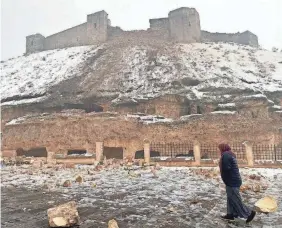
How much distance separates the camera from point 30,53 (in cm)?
4675

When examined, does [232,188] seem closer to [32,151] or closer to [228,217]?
[228,217]

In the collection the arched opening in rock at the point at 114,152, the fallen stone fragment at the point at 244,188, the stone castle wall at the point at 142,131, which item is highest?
the stone castle wall at the point at 142,131

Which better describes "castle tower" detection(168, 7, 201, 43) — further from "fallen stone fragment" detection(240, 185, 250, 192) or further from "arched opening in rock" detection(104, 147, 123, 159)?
"fallen stone fragment" detection(240, 185, 250, 192)

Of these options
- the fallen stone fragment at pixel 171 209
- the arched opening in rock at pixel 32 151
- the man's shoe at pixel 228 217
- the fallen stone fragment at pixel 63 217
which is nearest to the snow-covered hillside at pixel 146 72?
the arched opening in rock at pixel 32 151

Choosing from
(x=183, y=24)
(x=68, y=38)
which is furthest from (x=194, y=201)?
(x=68, y=38)

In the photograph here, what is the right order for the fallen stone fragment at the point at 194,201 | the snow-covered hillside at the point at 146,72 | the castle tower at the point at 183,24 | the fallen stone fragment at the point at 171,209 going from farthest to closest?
the castle tower at the point at 183,24, the snow-covered hillside at the point at 146,72, the fallen stone fragment at the point at 194,201, the fallen stone fragment at the point at 171,209

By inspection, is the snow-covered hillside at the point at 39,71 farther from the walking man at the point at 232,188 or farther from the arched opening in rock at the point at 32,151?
the walking man at the point at 232,188

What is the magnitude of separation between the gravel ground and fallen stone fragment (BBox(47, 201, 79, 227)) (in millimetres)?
218

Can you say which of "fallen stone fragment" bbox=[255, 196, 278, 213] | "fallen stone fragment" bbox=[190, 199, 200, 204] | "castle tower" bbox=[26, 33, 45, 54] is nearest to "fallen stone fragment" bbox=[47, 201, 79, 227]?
"fallen stone fragment" bbox=[190, 199, 200, 204]

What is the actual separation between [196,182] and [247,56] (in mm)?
29538

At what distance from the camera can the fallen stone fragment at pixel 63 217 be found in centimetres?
490

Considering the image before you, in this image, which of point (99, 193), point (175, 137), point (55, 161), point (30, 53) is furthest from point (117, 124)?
point (30, 53)

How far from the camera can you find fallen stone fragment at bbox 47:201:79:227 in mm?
4902

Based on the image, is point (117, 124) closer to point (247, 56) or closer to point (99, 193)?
point (99, 193)
